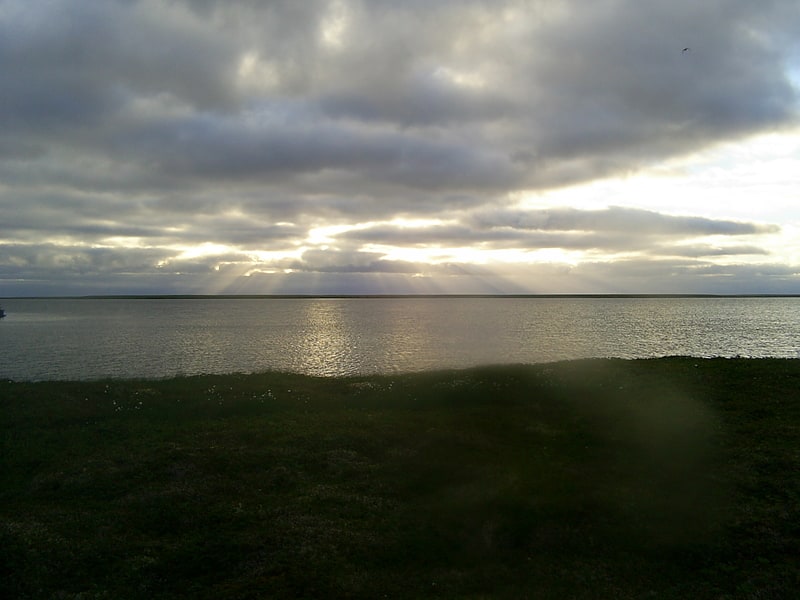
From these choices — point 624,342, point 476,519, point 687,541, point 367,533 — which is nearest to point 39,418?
point 367,533

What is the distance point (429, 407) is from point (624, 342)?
72992 mm

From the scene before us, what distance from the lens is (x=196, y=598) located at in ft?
47.7

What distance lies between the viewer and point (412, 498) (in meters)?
21.0

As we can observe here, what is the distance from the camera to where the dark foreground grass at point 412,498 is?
1548cm

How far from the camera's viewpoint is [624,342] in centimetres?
9750

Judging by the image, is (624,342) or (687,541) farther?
(624,342)

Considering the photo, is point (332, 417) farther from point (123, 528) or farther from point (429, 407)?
point (123, 528)

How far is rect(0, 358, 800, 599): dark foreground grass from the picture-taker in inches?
609

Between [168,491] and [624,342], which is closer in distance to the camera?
[168,491]

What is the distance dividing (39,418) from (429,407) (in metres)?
24.4

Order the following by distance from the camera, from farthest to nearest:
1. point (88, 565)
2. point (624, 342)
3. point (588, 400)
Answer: point (624, 342) < point (588, 400) < point (88, 565)

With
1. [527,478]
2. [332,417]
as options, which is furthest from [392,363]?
[527,478]

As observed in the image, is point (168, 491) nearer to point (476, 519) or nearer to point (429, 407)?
point (476, 519)

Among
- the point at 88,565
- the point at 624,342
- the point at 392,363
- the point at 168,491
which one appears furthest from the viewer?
the point at 624,342
